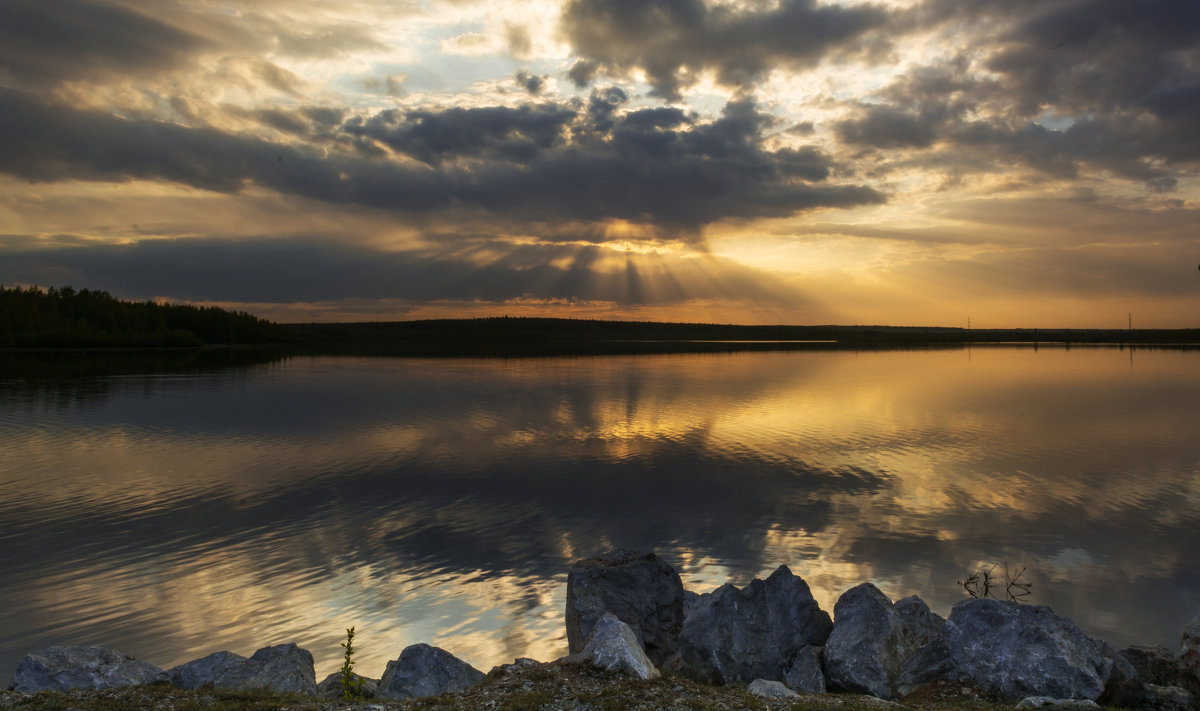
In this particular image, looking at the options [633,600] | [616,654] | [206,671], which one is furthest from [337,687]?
[633,600]

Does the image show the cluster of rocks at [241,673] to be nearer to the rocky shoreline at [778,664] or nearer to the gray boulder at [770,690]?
the rocky shoreline at [778,664]

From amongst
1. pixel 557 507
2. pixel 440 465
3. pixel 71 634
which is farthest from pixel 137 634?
pixel 440 465

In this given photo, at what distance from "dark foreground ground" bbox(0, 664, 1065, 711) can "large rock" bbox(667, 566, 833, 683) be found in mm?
1021

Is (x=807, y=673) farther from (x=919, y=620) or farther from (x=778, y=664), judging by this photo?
(x=919, y=620)

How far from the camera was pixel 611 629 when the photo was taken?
6.45 meters

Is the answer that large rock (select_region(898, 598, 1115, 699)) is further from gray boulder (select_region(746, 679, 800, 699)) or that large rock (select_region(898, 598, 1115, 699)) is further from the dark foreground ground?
gray boulder (select_region(746, 679, 800, 699))

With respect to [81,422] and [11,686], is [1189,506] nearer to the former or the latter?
[11,686]

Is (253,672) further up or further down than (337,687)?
further up

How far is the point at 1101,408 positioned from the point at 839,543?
2553 centimetres

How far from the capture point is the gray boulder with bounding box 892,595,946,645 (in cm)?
754

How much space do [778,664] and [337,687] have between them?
4.60 meters

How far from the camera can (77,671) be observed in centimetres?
610

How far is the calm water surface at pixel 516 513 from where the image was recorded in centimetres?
888

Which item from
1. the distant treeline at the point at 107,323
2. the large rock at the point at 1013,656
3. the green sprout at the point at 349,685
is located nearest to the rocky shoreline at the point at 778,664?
the large rock at the point at 1013,656
